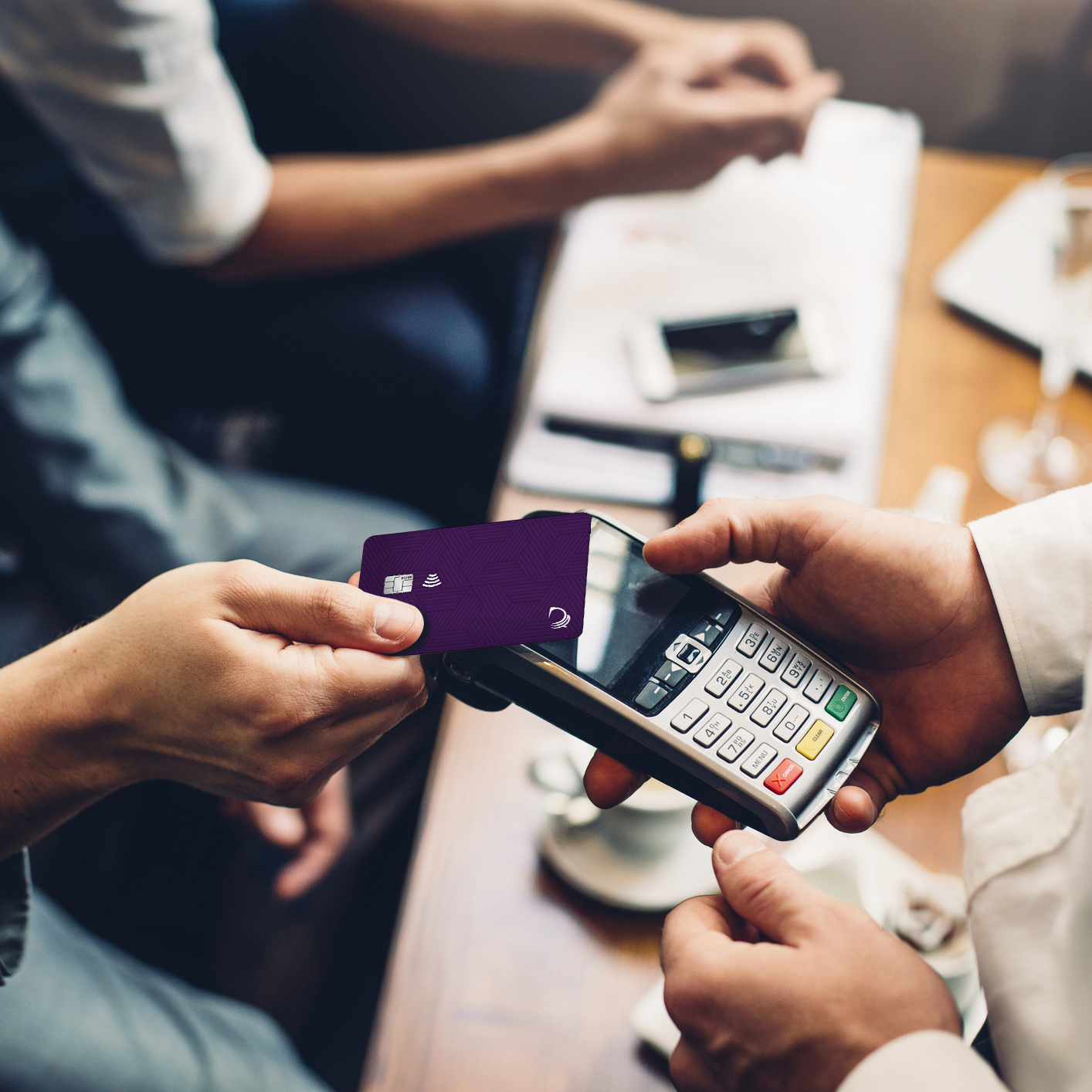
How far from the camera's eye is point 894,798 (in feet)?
1.91

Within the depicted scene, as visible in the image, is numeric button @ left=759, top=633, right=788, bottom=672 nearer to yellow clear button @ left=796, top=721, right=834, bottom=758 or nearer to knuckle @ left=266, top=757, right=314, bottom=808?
yellow clear button @ left=796, top=721, right=834, bottom=758

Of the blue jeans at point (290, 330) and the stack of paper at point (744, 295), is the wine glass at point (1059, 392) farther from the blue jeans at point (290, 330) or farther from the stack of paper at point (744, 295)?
the blue jeans at point (290, 330)

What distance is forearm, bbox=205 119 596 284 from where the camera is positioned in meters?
0.92

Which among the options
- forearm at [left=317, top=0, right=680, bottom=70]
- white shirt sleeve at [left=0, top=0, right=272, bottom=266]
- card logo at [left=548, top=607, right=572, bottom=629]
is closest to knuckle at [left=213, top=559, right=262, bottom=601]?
card logo at [left=548, top=607, right=572, bottom=629]

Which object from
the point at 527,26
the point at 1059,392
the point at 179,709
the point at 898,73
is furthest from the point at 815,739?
the point at 898,73

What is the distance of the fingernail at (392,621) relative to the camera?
0.46m

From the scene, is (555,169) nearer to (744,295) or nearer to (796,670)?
(744,295)

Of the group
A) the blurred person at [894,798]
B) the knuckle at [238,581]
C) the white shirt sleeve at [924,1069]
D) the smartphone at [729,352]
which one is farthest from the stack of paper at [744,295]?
the white shirt sleeve at [924,1069]

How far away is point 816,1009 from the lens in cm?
41

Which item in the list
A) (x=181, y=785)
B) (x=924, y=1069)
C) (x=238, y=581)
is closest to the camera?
(x=924, y=1069)

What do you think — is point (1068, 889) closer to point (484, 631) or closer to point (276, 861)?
point (484, 631)

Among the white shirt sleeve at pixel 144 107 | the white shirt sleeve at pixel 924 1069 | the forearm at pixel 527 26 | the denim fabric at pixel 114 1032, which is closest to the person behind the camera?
the white shirt sleeve at pixel 924 1069

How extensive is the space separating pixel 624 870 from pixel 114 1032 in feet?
1.25

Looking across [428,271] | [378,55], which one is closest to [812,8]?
[378,55]
